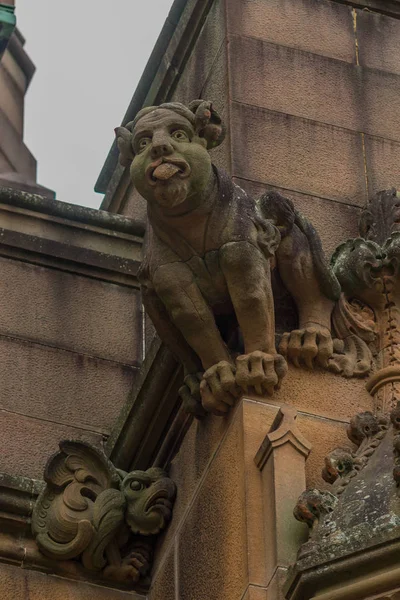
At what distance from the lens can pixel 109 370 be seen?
12055mm

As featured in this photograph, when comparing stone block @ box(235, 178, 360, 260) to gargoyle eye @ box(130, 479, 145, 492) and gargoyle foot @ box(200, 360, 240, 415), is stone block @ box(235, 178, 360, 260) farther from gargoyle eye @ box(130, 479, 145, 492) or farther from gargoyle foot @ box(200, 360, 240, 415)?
gargoyle eye @ box(130, 479, 145, 492)

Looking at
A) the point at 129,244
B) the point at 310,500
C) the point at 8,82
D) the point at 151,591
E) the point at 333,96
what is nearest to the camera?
the point at 310,500

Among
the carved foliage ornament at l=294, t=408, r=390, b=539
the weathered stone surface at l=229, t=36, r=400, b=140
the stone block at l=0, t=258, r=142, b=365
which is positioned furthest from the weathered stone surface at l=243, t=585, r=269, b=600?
the weathered stone surface at l=229, t=36, r=400, b=140

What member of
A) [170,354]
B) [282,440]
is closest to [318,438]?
[282,440]

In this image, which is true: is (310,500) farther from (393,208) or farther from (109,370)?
(109,370)

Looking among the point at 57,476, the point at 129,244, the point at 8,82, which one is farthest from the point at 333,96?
the point at 8,82

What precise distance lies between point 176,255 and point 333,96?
197 cm

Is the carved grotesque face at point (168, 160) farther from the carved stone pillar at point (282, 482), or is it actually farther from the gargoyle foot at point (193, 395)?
the carved stone pillar at point (282, 482)

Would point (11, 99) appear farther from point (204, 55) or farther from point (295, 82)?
point (295, 82)

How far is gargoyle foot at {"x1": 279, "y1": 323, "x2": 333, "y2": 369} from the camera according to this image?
400 inches

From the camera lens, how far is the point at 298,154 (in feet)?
37.2

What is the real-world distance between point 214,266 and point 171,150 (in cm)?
58

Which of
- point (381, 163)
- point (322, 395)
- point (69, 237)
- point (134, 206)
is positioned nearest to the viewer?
point (322, 395)

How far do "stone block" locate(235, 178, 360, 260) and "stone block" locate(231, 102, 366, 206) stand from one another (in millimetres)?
51
